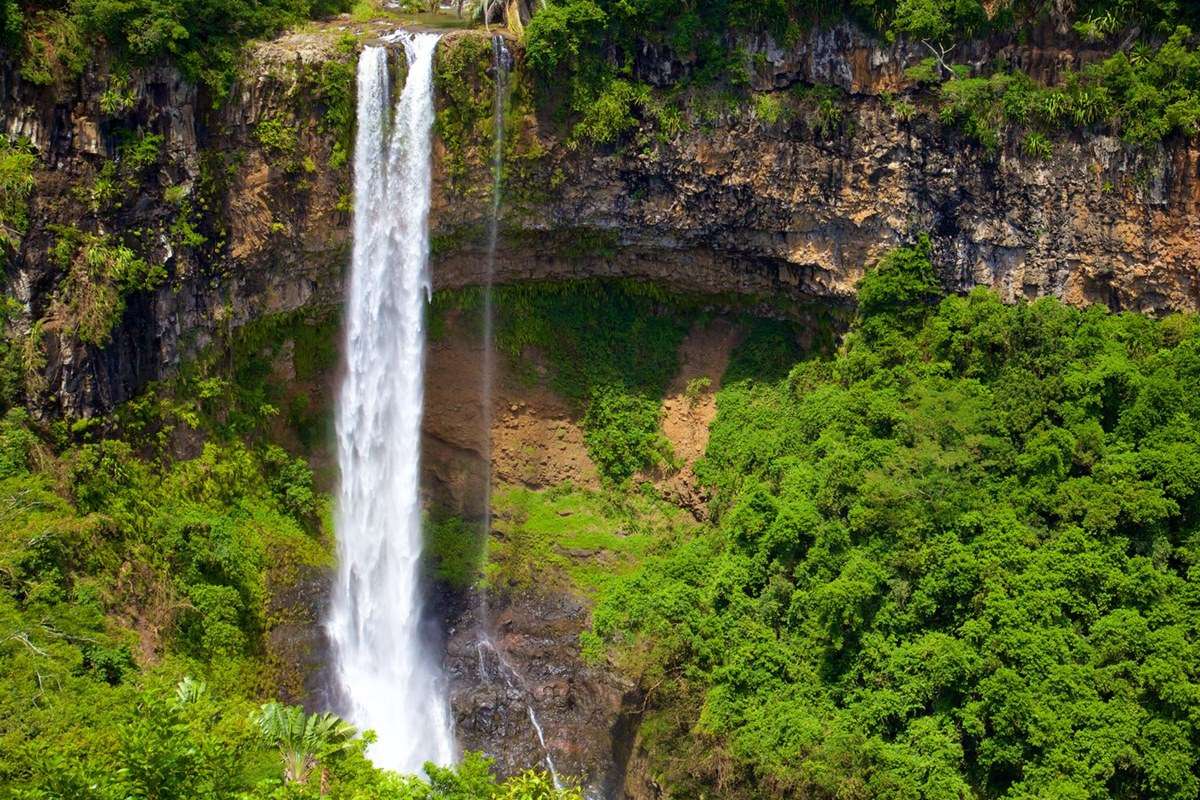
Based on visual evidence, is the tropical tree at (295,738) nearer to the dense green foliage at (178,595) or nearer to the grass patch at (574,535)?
the dense green foliage at (178,595)

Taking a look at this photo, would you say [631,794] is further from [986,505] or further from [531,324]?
[531,324]

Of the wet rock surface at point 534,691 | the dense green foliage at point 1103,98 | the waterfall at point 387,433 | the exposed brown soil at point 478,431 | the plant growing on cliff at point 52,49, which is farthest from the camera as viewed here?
the exposed brown soil at point 478,431

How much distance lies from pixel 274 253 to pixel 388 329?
2862mm

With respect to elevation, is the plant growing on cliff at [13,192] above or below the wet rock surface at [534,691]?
above

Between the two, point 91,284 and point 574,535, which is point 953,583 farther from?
point 91,284

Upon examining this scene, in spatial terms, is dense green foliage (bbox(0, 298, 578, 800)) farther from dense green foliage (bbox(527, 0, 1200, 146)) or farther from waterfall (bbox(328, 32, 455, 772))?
dense green foliage (bbox(527, 0, 1200, 146))

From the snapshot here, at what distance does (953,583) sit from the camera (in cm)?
2155

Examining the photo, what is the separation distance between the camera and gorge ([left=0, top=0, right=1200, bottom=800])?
20984 mm

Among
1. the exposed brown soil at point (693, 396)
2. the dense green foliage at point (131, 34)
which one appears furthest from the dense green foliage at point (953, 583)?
the dense green foliage at point (131, 34)

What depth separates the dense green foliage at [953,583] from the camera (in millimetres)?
19984

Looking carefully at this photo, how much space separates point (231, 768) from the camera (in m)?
17.0

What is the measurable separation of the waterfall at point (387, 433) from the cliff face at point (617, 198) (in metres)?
0.64

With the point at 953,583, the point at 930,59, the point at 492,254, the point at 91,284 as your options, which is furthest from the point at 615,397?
the point at 91,284

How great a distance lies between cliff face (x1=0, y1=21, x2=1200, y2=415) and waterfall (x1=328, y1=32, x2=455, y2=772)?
2.09 feet
